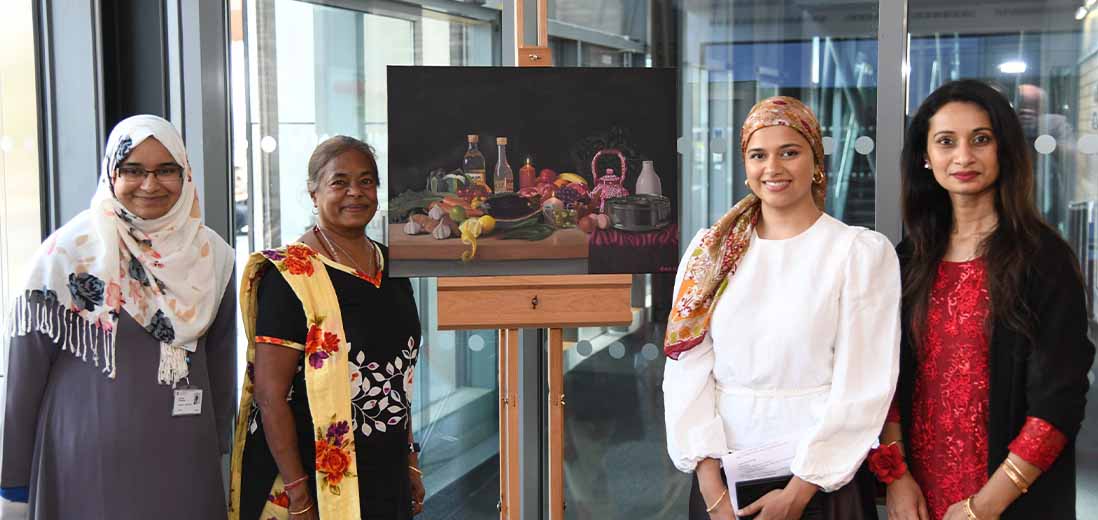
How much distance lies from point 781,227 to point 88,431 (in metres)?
1.62

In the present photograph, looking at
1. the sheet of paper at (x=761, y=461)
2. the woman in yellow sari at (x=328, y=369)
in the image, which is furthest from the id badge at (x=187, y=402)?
the sheet of paper at (x=761, y=461)

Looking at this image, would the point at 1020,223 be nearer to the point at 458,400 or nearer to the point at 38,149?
the point at 458,400

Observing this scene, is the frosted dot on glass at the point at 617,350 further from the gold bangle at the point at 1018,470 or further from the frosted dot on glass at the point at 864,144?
the gold bangle at the point at 1018,470

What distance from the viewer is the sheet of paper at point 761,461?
2010 mm

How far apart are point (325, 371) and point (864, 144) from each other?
169 centimetres

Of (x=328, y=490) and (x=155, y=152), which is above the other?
(x=155, y=152)

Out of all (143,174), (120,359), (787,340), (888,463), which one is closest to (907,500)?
(888,463)

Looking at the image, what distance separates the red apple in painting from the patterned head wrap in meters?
0.47

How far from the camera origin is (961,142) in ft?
6.73

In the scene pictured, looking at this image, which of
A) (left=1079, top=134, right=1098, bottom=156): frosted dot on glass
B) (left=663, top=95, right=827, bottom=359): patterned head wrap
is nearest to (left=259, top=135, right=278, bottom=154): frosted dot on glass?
(left=663, top=95, right=827, bottom=359): patterned head wrap

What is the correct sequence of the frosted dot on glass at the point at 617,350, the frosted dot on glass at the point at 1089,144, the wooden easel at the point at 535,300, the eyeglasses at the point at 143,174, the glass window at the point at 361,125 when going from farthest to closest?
1. the glass window at the point at 361,125
2. the frosted dot on glass at the point at 617,350
3. the frosted dot on glass at the point at 1089,144
4. the wooden easel at the point at 535,300
5. the eyeglasses at the point at 143,174

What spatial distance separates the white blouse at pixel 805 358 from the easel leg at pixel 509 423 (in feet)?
2.29

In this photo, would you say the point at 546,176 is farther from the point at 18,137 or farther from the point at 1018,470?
the point at 18,137

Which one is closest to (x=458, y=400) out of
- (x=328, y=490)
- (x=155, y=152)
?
(x=328, y=490)
